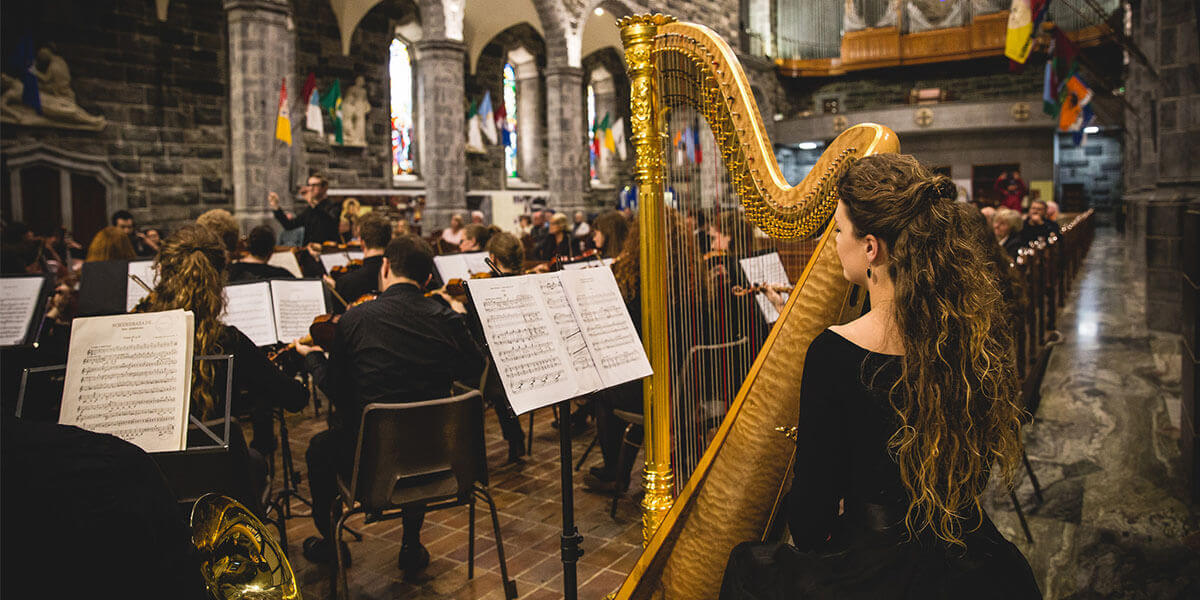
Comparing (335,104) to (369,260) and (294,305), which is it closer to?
(369,260)

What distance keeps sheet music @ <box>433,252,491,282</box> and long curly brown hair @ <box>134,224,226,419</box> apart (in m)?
2.61

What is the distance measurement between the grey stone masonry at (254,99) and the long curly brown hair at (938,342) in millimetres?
8380

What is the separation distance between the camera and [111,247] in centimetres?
547

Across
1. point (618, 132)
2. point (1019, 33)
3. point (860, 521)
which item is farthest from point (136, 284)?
point (618, 132)

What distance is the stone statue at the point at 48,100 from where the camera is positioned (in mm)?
9617

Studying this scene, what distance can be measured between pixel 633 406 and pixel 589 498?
0.61m

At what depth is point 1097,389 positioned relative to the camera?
5.07m

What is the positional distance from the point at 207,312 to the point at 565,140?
11.4 m

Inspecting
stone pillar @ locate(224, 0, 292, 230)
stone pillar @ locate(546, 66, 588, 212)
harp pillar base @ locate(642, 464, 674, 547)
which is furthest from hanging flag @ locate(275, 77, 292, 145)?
harp pillar base @ locate(642, 464, 674, 547)

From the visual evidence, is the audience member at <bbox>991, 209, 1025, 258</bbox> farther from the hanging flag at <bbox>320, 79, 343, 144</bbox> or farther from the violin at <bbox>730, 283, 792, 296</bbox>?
the hanging flag at <bbox>320, 79, 343, 144</bbox>

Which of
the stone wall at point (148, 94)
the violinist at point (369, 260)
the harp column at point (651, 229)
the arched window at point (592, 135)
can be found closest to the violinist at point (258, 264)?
the violinist at point (369, 260)

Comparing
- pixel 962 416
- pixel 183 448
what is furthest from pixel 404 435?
pixel 962 416

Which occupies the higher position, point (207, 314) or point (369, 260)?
point (369, 260)

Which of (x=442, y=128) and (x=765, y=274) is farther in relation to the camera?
(x=442, y=128)
